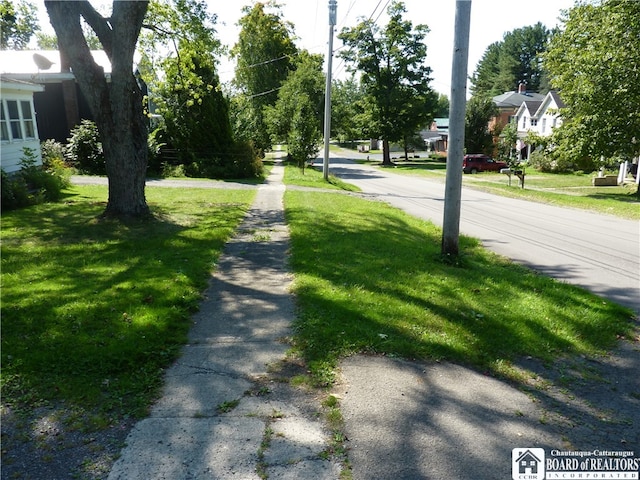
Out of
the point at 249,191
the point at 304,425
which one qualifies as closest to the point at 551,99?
the point at 249,191

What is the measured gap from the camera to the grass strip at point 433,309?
5098mm

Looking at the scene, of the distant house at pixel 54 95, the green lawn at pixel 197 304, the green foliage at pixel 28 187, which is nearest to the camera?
the green lawn at pixel 197 304

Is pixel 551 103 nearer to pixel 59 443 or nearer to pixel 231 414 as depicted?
pixel 231 414

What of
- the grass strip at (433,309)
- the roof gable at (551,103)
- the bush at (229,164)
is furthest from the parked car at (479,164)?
the grass strip at (433,309)

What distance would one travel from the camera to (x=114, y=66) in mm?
10438

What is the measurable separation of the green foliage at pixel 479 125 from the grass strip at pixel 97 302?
134 feet

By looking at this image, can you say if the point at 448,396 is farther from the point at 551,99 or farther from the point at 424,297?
the point at 551,99

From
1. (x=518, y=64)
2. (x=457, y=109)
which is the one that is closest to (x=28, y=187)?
(x=457, y=109)

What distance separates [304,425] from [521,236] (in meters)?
11.1

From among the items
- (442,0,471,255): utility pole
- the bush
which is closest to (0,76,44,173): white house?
the bush

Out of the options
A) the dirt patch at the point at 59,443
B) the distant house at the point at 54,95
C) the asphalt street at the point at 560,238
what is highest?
the distant house at the point at 54,95

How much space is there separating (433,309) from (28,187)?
13597 millimetres
